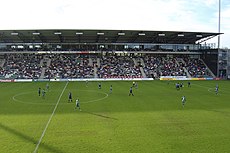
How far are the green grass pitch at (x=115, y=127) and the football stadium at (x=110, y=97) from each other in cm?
7

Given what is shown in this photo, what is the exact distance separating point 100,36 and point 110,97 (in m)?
38.4

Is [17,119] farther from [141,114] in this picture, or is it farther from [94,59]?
[94,59]

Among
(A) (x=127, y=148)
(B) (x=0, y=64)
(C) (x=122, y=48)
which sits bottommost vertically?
(A) (x=127, y=148)

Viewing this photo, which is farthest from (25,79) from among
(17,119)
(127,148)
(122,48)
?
(127,148)

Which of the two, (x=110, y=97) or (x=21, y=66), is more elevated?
(x=21, y=66)

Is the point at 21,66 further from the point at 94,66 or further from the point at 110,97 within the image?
the point at 110,97

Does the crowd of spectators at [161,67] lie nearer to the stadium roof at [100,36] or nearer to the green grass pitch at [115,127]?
the stadium roof at [100,36]

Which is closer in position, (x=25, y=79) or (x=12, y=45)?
(x=25, y=79)

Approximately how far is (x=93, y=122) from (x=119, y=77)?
4268cm

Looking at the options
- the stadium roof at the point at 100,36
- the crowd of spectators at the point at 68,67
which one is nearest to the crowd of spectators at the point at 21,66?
the crowd of spectators at the point at 68,67

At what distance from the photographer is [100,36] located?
69.3 metres

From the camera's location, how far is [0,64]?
224 feet

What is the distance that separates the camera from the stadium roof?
64.1 m

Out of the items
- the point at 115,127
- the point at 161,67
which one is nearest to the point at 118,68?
the point at 161,67
